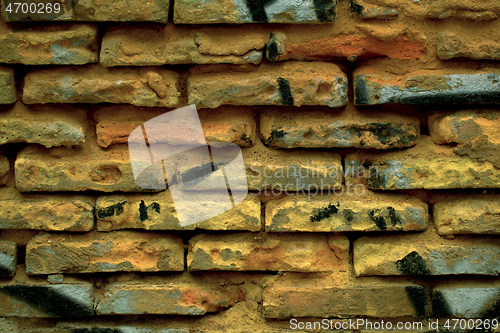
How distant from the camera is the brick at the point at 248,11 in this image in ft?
2.80

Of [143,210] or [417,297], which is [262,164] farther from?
[417,297]

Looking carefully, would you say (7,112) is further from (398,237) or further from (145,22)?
(398,237)

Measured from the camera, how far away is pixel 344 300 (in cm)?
94

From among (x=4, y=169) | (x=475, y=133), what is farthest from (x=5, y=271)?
(x=475, y=133)

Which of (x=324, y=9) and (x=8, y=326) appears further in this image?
(x=8, y=326)

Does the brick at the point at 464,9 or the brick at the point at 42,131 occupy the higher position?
the brick at the point at 464,9

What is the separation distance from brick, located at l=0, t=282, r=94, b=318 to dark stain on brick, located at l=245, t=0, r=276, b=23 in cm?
84

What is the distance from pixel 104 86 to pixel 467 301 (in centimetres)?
111

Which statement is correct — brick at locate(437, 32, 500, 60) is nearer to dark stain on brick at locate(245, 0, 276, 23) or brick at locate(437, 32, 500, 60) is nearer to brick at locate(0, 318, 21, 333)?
dark stain on brick at locate(245, 0, 276, 23)

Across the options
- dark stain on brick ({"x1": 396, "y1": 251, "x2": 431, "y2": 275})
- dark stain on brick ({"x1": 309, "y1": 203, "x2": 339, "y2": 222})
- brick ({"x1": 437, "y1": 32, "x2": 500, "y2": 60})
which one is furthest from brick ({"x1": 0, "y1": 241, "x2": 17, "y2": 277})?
brick ({"x1": 437, "y1": 32, "x2": 500, "y2": 60})

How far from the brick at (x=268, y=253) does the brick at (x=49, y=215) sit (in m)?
0.30

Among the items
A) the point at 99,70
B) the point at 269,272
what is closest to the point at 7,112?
the point at 99,70

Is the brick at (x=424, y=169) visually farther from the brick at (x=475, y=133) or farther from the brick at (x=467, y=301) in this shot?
the brick at (x=467, y=301)

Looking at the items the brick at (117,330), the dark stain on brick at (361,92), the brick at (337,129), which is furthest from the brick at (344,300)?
the dark stain on brick at (361,92)
